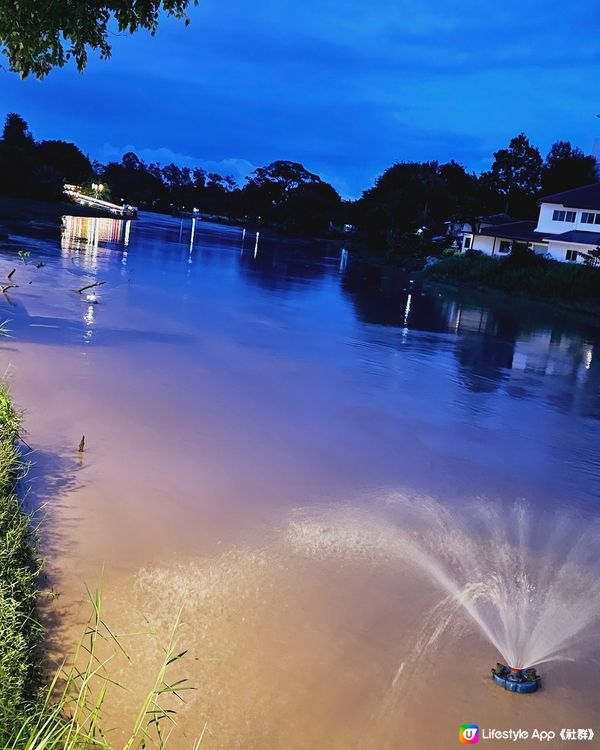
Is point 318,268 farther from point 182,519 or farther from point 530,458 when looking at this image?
point 182,519

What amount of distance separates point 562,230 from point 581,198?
2.54 m

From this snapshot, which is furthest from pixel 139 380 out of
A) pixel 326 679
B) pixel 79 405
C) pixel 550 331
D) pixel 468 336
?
pixel 550 331

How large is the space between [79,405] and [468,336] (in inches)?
685

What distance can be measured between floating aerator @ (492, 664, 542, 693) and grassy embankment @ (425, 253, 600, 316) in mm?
Answer: 35334

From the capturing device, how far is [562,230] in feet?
171

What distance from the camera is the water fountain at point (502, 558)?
639cm

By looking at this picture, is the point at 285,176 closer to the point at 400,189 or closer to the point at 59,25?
the point at 400,189

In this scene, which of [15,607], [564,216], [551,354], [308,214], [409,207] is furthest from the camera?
[308,214]

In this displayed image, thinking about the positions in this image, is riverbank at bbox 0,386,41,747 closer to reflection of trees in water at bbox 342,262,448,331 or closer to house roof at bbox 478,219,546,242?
reflection of trees in water at bbox 342,262,448,331

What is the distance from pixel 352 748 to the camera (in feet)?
16.2

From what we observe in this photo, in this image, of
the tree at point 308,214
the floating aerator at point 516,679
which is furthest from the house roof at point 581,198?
the tree at point 308,214

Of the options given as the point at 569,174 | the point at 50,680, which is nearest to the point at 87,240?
the point at 50,680

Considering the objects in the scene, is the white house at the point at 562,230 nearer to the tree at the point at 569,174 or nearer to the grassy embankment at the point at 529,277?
the grassy embankment at the point at 529,277

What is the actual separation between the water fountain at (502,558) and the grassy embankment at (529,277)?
105ft
